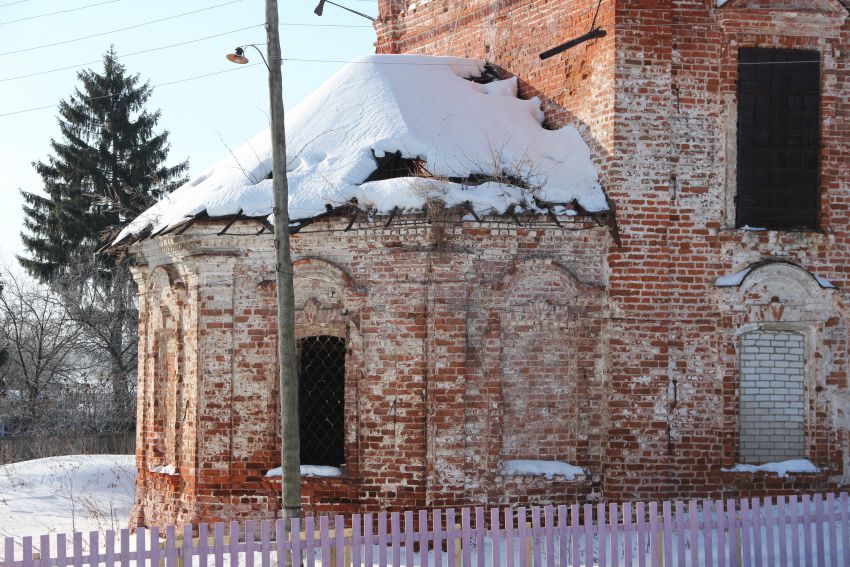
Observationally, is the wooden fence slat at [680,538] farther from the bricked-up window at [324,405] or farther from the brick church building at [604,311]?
the bricked-up window at [324,405]

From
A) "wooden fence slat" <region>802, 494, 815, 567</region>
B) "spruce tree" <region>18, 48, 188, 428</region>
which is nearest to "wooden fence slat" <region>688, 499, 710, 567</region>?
"wooden fence slat" <region>802, 494, 815, 567</region>

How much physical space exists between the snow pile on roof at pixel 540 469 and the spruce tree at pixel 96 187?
20.8m

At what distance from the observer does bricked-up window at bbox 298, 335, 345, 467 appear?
458 inches

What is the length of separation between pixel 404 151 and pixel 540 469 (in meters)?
4.11

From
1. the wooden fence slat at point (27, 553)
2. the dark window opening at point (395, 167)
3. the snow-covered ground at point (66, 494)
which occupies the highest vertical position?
the dark window opening at point (395, 167)

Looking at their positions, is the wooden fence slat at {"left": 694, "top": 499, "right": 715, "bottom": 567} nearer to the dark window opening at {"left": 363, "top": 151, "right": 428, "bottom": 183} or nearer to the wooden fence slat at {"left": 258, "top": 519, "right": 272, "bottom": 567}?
the wooden fence slat at {"left": 258, "top": 519, "right": 272, "bottom": 567}

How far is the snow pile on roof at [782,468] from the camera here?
11305 mm

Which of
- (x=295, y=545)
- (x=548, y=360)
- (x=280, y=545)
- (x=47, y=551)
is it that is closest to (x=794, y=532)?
(x=548, y=360)

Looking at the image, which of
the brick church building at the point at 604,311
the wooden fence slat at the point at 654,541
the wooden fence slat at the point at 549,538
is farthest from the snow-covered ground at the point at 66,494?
the wooden fence slat at the point at 654,541

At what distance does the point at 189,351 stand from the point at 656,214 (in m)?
5.93

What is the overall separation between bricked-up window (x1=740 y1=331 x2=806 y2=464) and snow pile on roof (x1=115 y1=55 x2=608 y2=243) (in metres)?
2.57

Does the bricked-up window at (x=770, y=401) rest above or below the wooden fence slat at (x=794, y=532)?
above

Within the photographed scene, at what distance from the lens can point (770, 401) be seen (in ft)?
37.9

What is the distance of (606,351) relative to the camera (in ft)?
37.4
